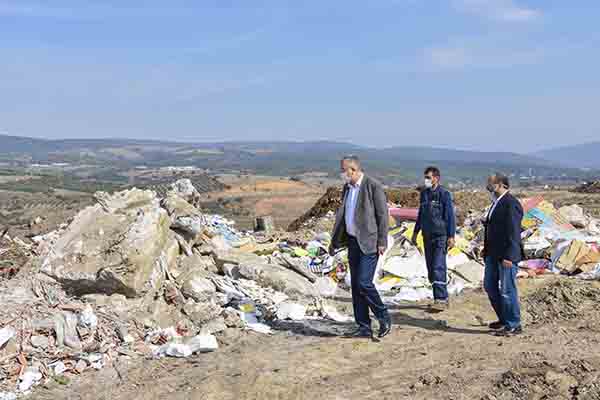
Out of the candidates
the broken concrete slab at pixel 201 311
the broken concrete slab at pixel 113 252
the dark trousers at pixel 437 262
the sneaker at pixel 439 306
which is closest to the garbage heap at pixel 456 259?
the sneaker at pixel 439 306

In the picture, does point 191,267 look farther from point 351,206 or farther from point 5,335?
point 351,206

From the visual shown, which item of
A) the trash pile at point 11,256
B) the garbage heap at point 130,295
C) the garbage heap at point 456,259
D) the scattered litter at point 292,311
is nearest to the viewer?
the garbage heap at point 130,295

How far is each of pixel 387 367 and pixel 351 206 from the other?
1.46m

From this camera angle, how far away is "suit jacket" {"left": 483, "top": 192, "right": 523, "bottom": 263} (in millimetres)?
5297

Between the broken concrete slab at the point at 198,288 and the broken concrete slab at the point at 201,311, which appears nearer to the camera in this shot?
the broken concrete slab at the point at 201,311

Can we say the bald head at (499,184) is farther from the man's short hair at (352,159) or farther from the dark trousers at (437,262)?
the man's short hair at (352,159)

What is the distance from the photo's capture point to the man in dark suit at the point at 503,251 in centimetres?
531

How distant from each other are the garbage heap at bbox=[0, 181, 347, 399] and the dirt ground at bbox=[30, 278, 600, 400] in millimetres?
290

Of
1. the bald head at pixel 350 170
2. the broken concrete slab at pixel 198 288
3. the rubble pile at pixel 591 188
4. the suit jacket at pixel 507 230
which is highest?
the bald head at pixel 350 170

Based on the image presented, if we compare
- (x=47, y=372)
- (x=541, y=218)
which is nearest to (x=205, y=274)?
(x=47, y=372)

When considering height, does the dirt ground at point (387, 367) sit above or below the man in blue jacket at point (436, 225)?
below

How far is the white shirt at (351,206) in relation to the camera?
5391mm

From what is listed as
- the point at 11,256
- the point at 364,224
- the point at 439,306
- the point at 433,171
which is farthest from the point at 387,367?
the point at 11,256

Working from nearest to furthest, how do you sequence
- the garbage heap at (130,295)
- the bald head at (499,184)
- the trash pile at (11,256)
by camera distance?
the bald head at (499,184), the garbage heap at (130,295), the trash pile at (11,256)
